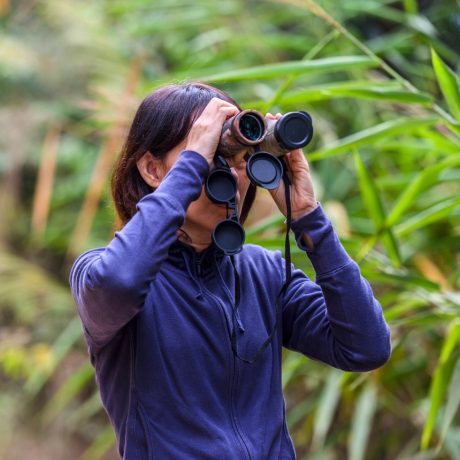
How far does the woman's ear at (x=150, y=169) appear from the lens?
4.18ft

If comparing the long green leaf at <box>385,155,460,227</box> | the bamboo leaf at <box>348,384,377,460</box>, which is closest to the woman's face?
the long green leaf at <box>385,155,460,227</box>

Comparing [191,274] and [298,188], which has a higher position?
[298,188]

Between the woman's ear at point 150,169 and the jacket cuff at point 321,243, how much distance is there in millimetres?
204

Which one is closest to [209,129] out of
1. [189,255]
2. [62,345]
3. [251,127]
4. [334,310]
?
[251,127]

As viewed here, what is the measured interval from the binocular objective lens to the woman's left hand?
0.27ft

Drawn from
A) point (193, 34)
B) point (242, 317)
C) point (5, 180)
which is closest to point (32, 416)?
point (5, 180)

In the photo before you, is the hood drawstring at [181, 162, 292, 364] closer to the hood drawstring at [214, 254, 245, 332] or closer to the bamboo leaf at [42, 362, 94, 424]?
the hood drawstring at [214, 254, 245, 332]

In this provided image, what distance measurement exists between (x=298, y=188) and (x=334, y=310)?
169 millimetres

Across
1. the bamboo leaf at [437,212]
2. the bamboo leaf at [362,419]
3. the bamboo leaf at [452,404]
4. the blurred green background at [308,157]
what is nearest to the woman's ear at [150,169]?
the blurred green background at [308,157]

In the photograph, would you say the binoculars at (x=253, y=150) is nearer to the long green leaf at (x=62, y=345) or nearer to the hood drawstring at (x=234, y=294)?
the hood drawstring at (x=234, y=294)

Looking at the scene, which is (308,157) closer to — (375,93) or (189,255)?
(375,93)

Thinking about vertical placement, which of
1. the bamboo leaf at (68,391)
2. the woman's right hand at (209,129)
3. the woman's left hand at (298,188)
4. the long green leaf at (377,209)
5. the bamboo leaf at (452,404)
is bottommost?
the bamboo leaf at (68,391)

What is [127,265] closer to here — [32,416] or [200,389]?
[200,389]

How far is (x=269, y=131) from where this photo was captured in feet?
3.78
